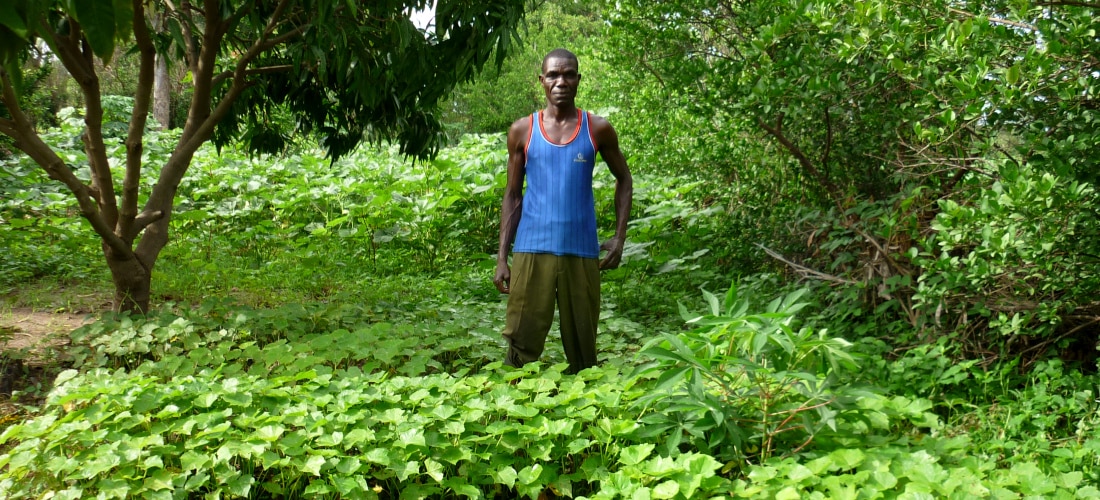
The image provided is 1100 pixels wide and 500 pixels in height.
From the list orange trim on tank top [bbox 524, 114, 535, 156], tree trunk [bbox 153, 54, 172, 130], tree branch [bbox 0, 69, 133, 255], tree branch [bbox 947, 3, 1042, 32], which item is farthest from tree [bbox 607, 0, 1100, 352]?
tree trunk [bbox 153, 54, 172, 130]

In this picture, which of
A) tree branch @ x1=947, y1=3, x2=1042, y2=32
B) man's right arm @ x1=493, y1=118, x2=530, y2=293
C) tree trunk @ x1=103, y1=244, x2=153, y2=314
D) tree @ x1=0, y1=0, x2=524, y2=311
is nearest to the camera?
tree branch @ x1=947, y1=3, x2=1042, y2=32

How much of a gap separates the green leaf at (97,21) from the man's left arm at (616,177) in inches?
96.6

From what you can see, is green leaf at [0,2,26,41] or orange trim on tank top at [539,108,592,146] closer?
green leaf at [0,2,26,41]

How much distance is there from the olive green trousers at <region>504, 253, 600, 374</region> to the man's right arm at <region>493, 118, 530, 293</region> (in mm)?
147

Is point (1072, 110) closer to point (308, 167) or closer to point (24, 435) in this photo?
point (24, 435)

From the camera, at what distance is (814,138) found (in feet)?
18.7

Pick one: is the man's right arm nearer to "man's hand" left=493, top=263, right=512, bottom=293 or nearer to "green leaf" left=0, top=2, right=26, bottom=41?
"man's hand" left=493, top=263, right=512, bottom=293

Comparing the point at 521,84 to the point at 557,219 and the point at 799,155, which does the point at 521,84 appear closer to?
the point at 799,155

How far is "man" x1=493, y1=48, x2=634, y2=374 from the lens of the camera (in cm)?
389

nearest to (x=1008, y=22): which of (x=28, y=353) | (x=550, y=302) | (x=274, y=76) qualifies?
(x=550, y=302)

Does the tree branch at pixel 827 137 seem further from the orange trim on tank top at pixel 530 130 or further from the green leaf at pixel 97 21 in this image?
the green leaf at pixel 97 21

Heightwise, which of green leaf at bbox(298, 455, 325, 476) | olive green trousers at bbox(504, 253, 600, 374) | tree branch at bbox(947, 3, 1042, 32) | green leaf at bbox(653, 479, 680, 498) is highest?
tree branch at bbox(947, 3, 1042, 32)

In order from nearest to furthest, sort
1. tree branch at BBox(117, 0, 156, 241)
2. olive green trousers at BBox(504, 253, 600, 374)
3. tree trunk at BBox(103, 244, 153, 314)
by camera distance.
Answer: olive green trousers at BBox(504, 253, 600, 374) < tree branch at BBox(117, 0, 156, 241) < tree trunk at BBox(103, 244, 153, 314)

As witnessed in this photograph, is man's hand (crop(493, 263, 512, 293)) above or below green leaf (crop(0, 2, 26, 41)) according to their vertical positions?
below
